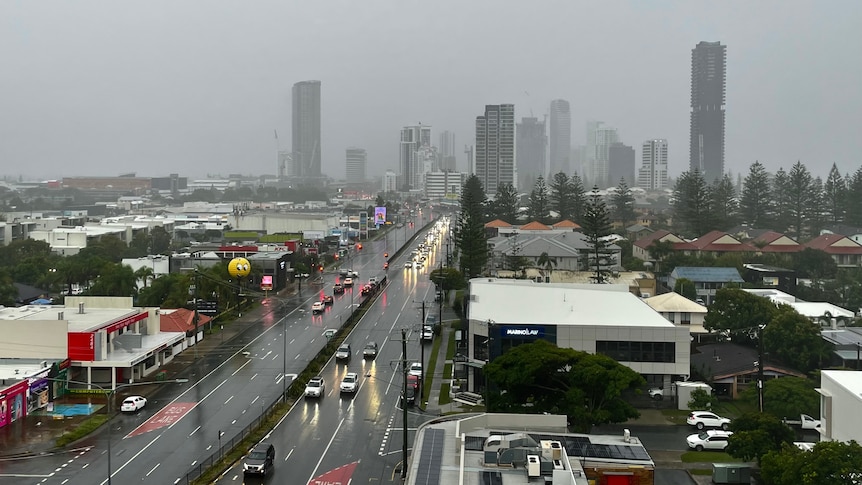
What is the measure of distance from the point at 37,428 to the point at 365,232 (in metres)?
71.4

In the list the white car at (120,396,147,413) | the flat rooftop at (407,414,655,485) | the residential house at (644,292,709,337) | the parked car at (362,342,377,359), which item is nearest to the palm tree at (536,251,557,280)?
the residential house at (644,292,709,337)

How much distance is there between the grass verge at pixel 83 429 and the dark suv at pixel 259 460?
5226mm

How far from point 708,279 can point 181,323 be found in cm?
2765

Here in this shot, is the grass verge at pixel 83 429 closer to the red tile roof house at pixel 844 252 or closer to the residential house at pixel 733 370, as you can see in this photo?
the residential house at pixel 733 370

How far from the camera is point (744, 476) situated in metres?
18.4

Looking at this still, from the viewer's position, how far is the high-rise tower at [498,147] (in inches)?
6353

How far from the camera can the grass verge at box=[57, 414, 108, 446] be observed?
21500 millimetres

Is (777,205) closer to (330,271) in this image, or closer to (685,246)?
(685,246)

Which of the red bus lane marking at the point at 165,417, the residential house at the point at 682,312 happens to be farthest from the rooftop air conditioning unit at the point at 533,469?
the residential house at the point at 682,312

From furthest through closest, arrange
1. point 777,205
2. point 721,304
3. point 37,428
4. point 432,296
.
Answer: point 777,205 → point 432,296 → point 721,304 → point 37,428

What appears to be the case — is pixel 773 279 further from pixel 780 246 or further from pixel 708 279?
pixel 780 246

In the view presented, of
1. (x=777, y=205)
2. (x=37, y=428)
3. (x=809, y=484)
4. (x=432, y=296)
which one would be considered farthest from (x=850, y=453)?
(x=777, y=205)

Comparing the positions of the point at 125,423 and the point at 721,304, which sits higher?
the point at 721,304

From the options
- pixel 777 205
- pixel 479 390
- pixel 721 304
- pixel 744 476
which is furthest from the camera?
pixel 777 205
